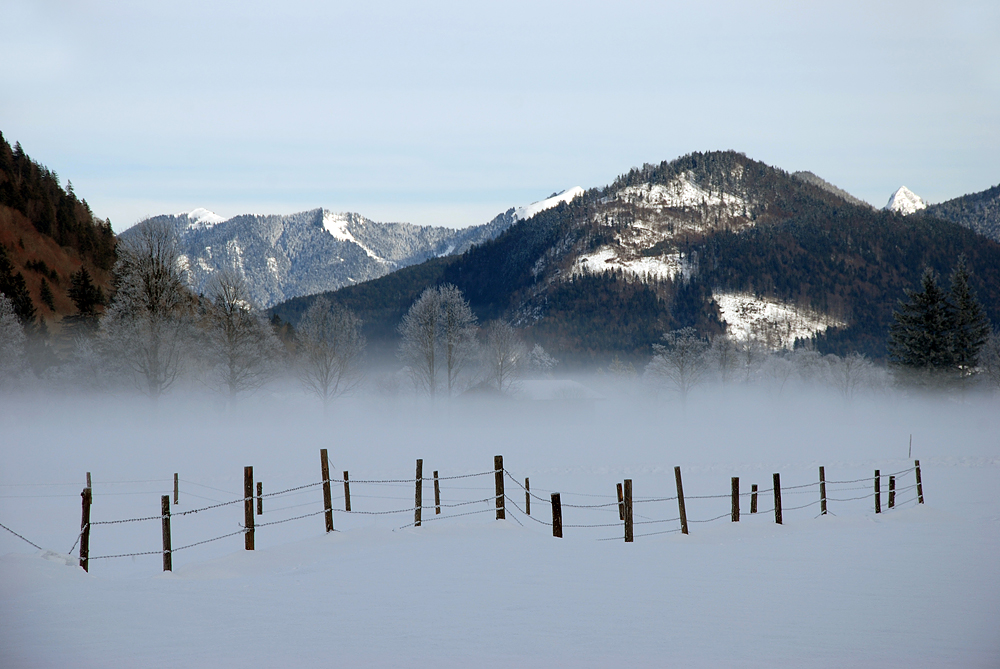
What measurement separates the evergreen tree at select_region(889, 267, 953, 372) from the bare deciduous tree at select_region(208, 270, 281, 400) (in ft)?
165

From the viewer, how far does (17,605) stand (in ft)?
28.5

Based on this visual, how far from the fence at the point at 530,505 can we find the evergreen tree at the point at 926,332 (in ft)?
98.3

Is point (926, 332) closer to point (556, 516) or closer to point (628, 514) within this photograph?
point (628, 514)

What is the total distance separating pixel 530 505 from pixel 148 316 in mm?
30161

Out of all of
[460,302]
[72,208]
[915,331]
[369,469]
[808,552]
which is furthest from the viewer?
[72,208]

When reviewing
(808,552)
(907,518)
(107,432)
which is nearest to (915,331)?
(907,518)

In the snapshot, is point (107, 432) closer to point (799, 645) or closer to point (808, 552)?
point (808, 552)

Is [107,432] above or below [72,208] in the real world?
below

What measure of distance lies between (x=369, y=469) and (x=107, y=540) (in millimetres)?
18663

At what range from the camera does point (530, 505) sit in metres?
26.0

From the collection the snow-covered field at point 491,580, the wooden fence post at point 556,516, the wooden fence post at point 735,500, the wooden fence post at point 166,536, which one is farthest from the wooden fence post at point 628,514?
the wooden fence post at point 166,536

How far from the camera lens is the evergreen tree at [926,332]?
189 feet

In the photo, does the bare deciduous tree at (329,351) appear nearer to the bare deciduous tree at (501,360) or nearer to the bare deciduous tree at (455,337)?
the bare deciduous tree at (455,337)

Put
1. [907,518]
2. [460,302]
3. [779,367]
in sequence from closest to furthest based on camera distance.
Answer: [907,518] < [460,302] < [779,367]
